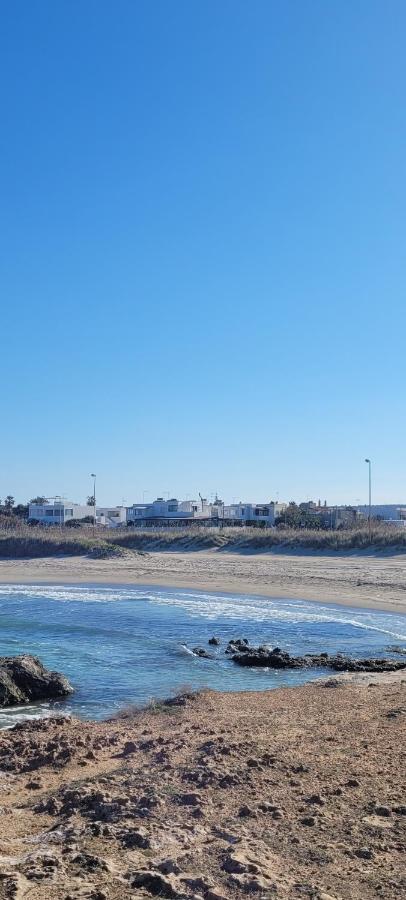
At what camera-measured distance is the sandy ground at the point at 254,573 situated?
97.6ft

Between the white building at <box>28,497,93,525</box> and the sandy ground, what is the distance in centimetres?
5084

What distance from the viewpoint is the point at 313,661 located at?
16328 mm

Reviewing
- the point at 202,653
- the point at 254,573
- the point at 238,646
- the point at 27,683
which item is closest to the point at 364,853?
the point at 27,683

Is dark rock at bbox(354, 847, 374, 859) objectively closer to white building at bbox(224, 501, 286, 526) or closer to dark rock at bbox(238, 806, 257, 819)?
dark rock at bbox(238, 806, 257, 819)

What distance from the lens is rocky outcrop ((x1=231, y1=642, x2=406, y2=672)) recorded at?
1546cm

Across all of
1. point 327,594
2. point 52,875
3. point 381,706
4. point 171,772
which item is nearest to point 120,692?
point 381,706

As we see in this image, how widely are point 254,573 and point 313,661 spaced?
68.7 ft

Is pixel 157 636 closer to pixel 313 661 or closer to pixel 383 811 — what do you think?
pixel 313 661

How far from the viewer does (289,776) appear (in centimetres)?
707

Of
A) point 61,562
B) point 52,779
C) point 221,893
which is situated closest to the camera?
point 221,893

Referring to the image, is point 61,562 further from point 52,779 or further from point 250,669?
point 52,779

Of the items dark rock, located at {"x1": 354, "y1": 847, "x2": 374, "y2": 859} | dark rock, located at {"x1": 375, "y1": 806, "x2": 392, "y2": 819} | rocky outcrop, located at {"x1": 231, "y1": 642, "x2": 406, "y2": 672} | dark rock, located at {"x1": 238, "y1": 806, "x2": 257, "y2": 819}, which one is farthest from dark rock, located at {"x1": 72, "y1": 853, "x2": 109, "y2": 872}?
rocky outcrop, located at {"x1": 231, "y1": 642, "x2": 406, "y2": 672}

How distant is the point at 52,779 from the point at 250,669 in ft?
27.3

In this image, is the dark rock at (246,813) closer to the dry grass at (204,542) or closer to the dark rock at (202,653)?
the dark rock at (202,653)
